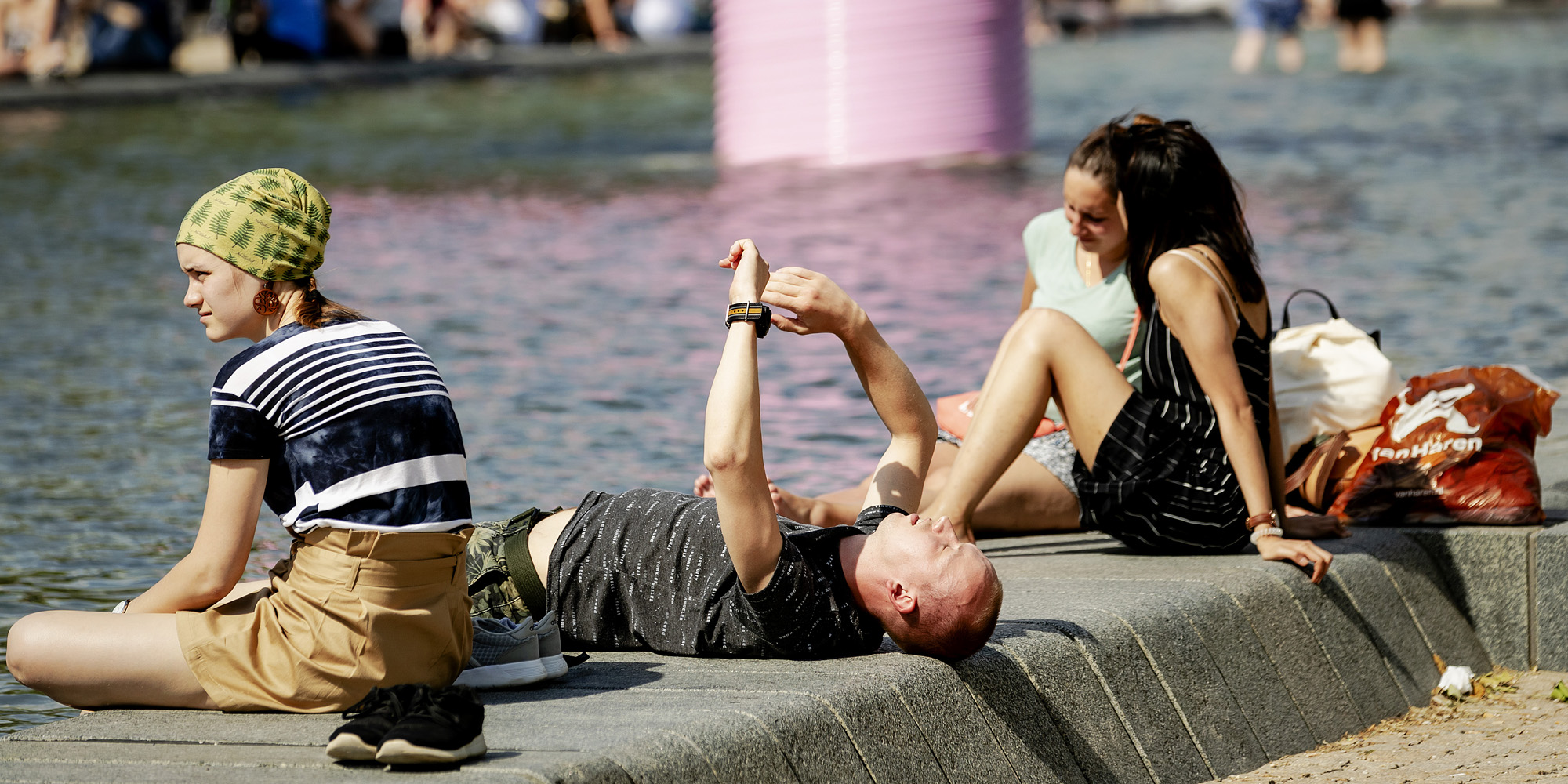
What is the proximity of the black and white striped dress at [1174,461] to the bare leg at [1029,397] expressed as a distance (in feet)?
0.26

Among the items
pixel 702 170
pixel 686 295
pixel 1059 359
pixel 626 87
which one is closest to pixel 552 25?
pixel 626 87

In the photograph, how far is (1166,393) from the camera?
5.15 metres

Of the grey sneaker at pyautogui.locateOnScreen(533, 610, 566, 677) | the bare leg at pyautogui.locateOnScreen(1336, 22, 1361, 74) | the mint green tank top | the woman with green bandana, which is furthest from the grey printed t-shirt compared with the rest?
the bare leg at pyautogui.locateOnScreen(1336, 22, 1361, 74)

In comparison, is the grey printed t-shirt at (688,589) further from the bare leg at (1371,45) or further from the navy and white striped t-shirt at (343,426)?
the bare leg at (1371,45)

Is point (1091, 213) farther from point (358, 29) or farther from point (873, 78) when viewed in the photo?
point (358, 29)

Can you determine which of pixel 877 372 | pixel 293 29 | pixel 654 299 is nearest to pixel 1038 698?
pixel 877 372

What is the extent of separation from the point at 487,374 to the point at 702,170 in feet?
27.1

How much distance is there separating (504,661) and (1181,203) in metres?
2.35

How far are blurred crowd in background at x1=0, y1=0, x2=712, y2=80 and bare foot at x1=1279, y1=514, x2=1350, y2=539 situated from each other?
20001 millimetres

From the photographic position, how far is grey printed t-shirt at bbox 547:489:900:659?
3.87m

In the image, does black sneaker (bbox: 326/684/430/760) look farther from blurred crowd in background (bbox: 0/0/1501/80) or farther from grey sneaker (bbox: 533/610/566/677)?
blurred crowd in background (bbox: 0/0/1501/80)

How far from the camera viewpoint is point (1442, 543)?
17.5ft

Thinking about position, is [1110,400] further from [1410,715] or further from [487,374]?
[487,374]

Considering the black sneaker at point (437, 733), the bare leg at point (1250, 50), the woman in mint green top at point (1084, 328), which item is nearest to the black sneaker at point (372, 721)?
the black sneaker at point (437, 733)
